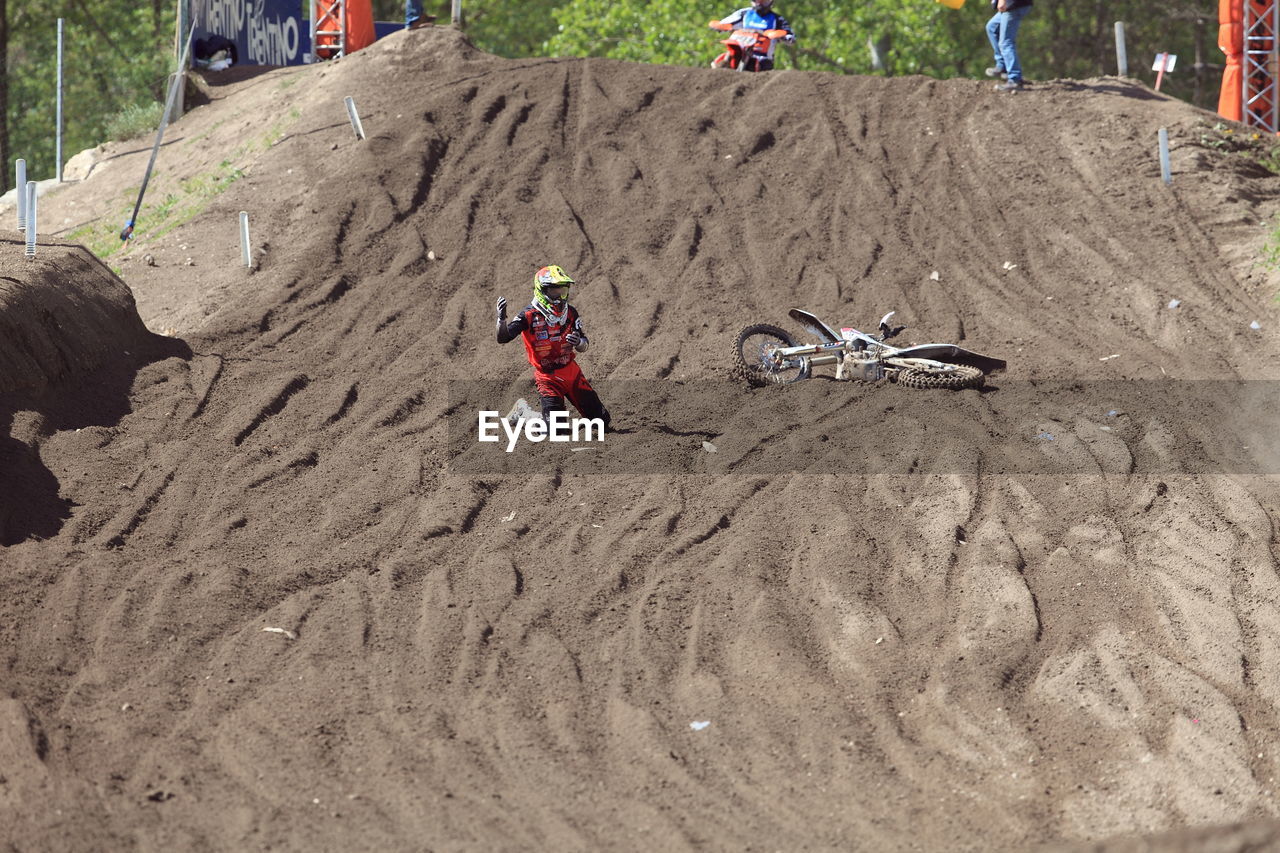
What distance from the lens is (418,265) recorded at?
14906mm

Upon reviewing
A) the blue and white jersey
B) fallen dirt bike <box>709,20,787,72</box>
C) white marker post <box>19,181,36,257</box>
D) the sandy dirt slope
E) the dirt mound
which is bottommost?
the sandy dirt slope

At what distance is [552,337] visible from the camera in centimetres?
1087

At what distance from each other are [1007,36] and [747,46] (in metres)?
3.80

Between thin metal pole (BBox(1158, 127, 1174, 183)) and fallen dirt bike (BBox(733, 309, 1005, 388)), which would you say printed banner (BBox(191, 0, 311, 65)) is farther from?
thin metal pole (BBox(1158, 127, 1174, 183))

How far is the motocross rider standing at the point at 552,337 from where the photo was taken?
10758 mm

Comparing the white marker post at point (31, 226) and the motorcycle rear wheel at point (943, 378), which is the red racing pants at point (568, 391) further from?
the white marker post at point (31, 226)

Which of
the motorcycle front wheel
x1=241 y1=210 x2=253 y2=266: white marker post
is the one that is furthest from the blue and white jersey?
the motorcycle front wheel

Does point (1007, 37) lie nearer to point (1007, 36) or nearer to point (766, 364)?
point (1007, 36)

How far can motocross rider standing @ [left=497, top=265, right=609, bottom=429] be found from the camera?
10.8m

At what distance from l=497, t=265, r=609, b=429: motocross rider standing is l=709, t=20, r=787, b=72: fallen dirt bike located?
981 centimetres

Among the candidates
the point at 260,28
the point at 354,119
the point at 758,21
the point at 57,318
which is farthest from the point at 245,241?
the point at 260,28

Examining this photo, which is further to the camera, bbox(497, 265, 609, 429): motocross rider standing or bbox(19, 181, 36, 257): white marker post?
bbox(19, 181, 36, 257): white marker post

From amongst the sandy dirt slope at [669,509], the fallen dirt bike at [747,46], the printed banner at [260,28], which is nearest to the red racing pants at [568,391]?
the sandy dirt slope at [669,509]

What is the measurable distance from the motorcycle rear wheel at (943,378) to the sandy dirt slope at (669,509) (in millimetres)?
216
